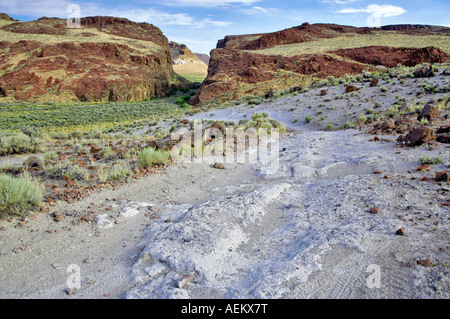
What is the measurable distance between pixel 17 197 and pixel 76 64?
5136 centimetres

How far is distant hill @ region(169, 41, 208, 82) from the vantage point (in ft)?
388

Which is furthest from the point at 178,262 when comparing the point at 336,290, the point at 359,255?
the point at 359,255

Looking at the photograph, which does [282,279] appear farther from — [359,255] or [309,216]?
[309,216]

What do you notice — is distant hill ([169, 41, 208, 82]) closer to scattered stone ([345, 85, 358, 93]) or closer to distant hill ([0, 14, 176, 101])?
distant hill ([0, 14, 176, 101])

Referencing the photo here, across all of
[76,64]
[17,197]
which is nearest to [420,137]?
[17,197]

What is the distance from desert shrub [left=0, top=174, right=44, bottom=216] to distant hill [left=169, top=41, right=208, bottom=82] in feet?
376

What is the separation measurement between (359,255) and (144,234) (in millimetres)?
3127

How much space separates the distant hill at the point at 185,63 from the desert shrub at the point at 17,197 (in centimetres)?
11469

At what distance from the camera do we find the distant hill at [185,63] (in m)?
118

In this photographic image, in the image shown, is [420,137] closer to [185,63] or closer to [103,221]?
[103,221]

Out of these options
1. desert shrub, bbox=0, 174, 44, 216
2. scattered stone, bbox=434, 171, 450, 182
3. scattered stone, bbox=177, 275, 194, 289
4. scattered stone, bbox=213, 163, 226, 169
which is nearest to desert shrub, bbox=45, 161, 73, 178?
A: desert shrub, bbox=0, 174, 44, 216

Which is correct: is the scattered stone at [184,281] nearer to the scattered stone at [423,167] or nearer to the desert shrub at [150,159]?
the desert shrub at [150,159]

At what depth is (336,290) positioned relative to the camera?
2.72 metres

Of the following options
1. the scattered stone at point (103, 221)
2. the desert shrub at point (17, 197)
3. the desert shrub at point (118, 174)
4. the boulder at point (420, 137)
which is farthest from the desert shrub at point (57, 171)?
the boulder at point (420, 137)
